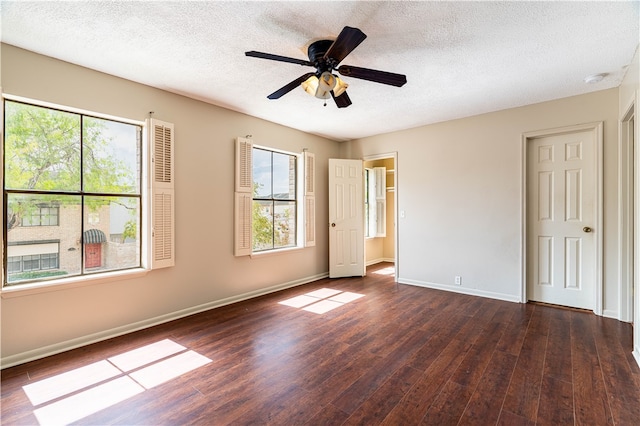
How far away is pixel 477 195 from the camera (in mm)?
4359

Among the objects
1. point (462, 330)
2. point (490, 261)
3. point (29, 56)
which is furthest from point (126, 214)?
point (490, 261)

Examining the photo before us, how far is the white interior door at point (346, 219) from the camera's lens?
5508 mm

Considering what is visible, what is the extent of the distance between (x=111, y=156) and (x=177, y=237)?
1.07 metres

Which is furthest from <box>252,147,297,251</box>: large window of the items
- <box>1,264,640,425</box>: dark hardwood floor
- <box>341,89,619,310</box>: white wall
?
<box>341,89,619,310</box>: white wall

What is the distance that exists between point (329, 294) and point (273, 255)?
3.39 ft

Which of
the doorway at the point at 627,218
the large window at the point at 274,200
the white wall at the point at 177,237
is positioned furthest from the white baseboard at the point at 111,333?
the doorway at the point at 627,218

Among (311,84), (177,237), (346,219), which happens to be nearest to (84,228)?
(177,237)

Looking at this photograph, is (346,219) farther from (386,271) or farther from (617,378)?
(617,378)

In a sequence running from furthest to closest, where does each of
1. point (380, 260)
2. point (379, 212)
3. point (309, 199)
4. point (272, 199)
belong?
point (380, 260) → point (379, 212) → point (309, 199) → point (272, 199)

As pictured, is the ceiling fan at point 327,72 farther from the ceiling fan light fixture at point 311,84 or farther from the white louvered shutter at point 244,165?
the white louvered shutter at point 244,165

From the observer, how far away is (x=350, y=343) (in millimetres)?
2824

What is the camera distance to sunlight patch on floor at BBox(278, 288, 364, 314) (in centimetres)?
387

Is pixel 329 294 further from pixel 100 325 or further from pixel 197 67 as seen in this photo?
pixel 197 67

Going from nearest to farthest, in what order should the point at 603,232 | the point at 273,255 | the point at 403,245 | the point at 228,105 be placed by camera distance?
the point at 603,232
the point at 228,105
the point at 273,255
the point at 403,245
